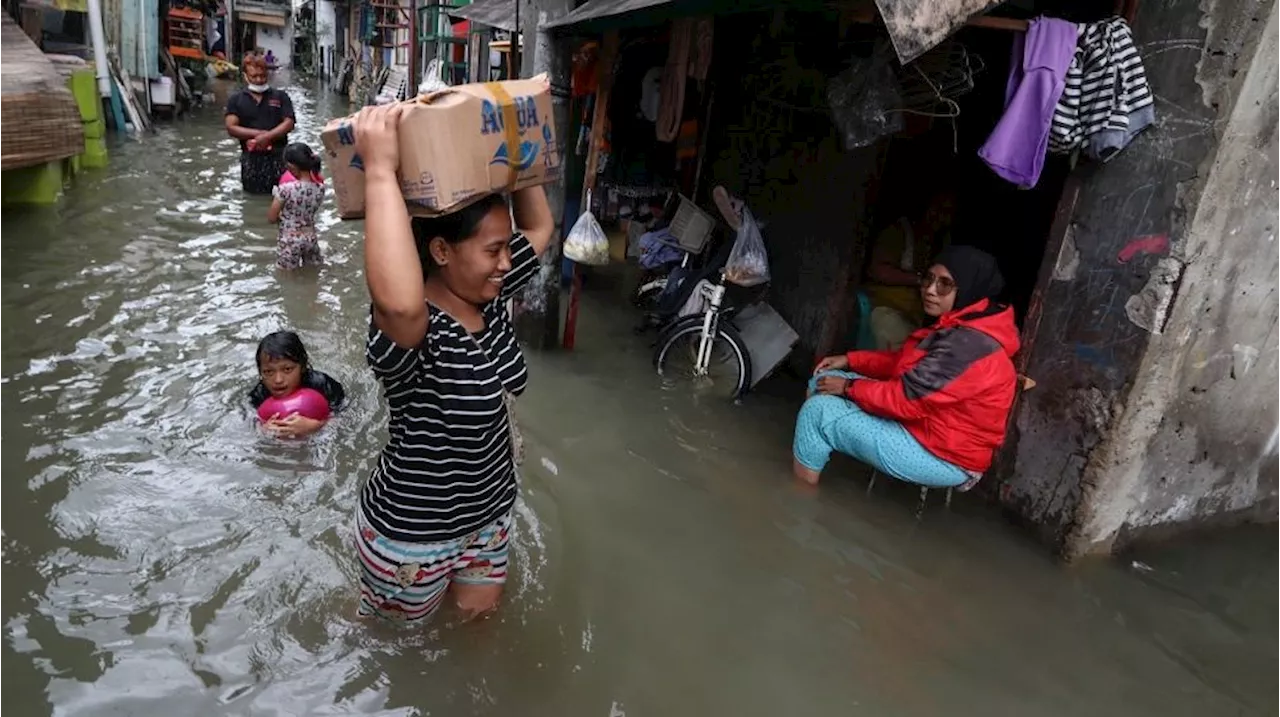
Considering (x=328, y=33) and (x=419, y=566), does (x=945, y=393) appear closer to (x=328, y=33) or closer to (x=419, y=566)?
(x=419, y=566)

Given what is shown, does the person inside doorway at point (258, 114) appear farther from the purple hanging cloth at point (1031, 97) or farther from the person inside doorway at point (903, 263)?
the purple hanging cloth at point (1031, 97)

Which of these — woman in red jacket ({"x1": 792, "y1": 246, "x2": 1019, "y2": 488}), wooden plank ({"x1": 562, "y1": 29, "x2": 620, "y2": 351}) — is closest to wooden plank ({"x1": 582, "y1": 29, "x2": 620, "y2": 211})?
wooden plank ({"x1": 562, "y1": 29, "x2": 620, "y2": 351})

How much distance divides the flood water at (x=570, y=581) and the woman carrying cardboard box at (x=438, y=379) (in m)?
0.63

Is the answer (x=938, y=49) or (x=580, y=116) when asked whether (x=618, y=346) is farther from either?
(x=938, y=49)

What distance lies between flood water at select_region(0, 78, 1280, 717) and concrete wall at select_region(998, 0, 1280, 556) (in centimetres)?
33

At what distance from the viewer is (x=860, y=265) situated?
214 inches

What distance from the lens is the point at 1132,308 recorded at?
11.8 ft

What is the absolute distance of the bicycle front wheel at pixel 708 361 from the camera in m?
5.62

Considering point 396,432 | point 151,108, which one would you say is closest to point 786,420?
point 396,432

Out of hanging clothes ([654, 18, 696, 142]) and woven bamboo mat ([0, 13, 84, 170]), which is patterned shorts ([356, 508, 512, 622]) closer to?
hanging clothes ([654, 18, 696, 142])

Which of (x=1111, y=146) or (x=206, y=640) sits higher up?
(x=1111, y=146)

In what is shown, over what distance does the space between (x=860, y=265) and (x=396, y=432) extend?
3893 millimetres

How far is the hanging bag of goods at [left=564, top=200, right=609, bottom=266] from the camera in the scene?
18.3ft

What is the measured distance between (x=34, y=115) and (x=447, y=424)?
7527mm
